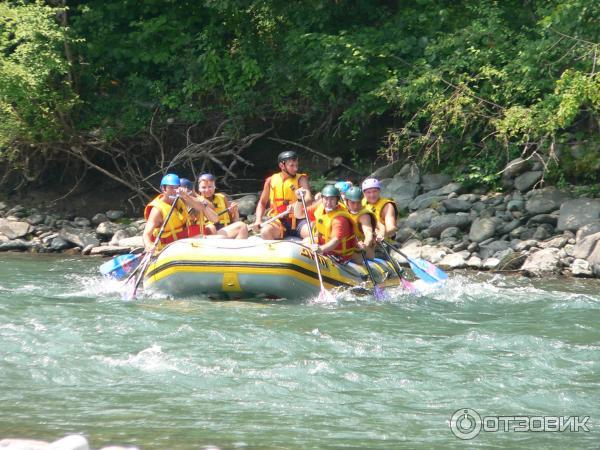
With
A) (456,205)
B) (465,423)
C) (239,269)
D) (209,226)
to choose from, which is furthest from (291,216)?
(465,423)

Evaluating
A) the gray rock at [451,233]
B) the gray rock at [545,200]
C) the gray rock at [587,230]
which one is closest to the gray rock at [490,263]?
the gray rock at [451,233]

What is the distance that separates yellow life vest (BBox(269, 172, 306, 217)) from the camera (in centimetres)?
1187

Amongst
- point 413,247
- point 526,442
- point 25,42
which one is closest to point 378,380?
point 526,442

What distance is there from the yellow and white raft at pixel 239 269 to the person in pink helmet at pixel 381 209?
1.11m

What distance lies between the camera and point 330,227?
34.4ft

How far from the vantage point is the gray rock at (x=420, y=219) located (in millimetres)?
14492

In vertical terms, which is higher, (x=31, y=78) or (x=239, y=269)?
(x=31, y=78)

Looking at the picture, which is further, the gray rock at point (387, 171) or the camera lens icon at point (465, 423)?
the gray rock at point (387, 171)

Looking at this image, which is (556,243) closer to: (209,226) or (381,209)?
(381,209)

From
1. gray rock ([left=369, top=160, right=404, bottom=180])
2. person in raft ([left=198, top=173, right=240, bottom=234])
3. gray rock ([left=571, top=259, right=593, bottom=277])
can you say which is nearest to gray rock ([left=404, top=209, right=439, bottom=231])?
gray rock ([left=369, top=160, right=404, bottom=180])

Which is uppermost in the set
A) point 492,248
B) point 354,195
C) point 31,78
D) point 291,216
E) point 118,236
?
point 31,78

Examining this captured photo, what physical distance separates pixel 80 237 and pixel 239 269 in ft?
22.2

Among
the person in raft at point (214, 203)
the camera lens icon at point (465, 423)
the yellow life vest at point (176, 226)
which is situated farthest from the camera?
the person in raft at point (214, 203)

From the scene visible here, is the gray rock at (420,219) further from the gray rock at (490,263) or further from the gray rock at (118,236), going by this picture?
the gray rock at (118,236)
